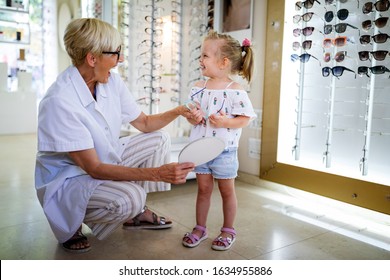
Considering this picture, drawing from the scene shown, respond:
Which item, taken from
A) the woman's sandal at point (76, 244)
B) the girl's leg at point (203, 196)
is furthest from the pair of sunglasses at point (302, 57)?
the woman's sandal at point (76, 244)

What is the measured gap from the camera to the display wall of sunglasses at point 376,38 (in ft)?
8.35

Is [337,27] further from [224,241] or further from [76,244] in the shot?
[76,244]

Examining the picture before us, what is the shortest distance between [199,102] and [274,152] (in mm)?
1371

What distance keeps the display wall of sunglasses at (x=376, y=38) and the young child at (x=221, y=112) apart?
3.50ft

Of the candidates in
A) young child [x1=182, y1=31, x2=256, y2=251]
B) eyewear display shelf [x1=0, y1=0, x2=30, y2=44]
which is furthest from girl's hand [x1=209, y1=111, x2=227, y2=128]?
eyewear display shelf [x1=0, y1=0, x2=30, y2=44]

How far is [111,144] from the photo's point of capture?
6.46 feet

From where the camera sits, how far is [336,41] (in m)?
2.84

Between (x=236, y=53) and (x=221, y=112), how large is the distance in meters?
0.34

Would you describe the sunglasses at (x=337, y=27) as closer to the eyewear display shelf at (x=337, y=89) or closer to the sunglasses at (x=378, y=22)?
the eyewear display shelf at (x=337, y=89)

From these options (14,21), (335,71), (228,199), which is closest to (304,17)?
(335,71)

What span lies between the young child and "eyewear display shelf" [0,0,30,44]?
551 cm

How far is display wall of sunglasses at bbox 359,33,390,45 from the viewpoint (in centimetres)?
254

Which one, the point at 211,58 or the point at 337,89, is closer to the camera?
the point at 211,58
